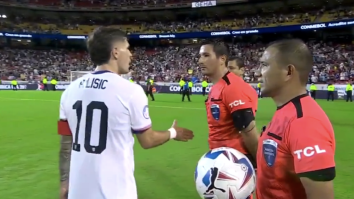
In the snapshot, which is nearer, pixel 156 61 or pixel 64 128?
pixel 64 128

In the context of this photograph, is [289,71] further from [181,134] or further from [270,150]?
[181,134]

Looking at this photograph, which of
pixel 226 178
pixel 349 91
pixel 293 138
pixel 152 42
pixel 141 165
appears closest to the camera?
pixel 293 138

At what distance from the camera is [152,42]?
61844mm

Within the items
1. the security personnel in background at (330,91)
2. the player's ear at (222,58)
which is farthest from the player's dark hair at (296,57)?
the security personnel in background at (330,91)

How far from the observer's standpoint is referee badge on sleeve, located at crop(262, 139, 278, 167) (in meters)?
2.23

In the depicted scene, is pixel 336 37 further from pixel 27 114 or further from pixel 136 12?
pixel 27 114

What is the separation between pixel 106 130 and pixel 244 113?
68.2 inches

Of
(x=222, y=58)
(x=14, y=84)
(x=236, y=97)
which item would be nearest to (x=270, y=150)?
(x=236, y=97)

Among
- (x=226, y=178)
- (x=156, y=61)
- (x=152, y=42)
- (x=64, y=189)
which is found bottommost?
(x=64, y=189)

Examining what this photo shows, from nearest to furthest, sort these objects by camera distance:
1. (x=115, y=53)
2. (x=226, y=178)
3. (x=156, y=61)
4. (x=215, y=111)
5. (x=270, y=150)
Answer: (x=270, y=150), (x=115, y=53), (x=226, y=178), (x=215, y=111), (x=156, y=61)

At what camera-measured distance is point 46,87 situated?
43625 millimetres

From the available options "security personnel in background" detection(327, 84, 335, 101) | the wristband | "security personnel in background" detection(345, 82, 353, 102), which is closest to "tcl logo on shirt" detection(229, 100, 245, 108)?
the wristband

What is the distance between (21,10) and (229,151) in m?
64.9

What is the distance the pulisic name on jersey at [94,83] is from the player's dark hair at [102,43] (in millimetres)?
164
